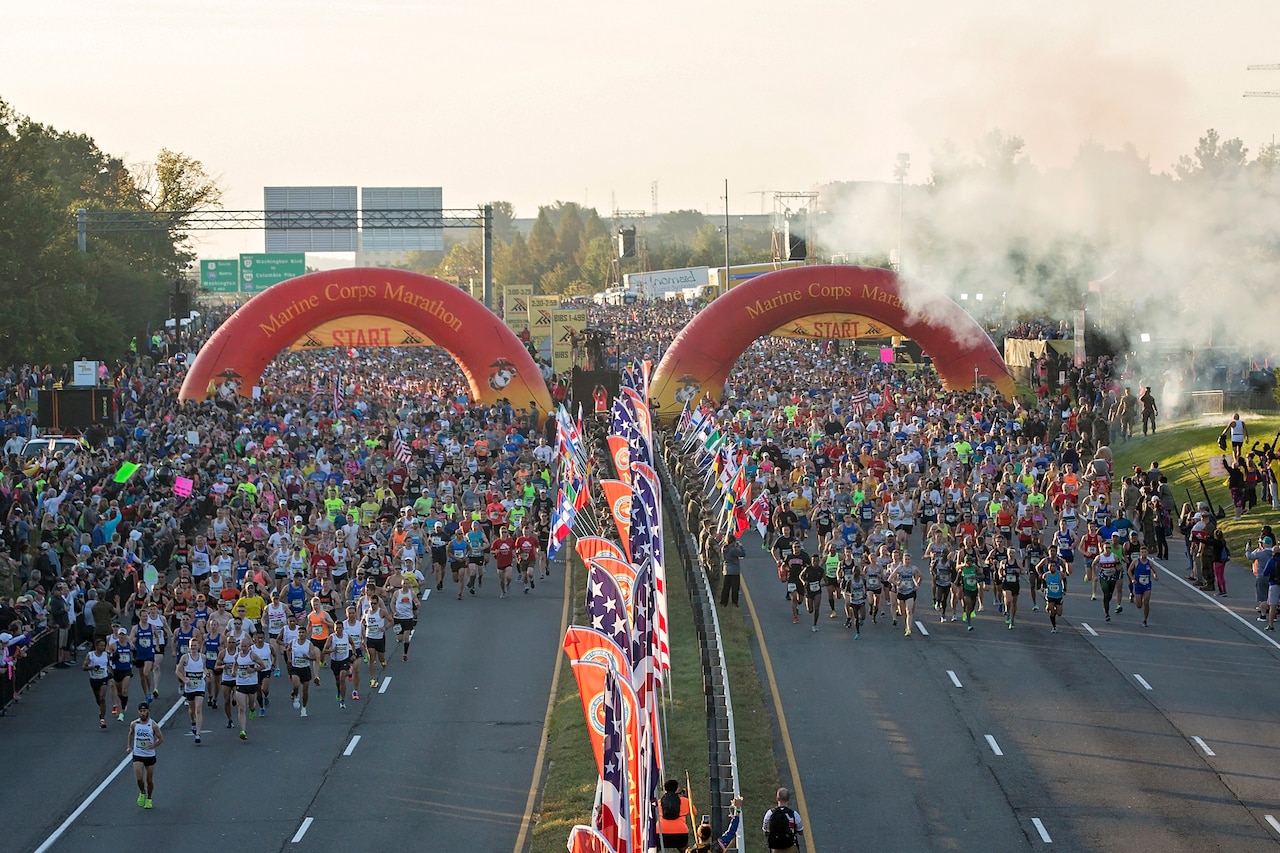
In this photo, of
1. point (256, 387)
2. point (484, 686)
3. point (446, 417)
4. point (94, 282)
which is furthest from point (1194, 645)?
point (94, 282)

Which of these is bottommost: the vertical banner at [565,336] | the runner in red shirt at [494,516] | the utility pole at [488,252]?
the runner in red shirt at [494,516]

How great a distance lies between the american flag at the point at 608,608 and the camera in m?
15.7

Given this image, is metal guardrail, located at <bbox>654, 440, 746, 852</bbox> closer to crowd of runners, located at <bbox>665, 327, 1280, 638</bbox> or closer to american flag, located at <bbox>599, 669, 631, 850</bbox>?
american flag, located at <bbox>599, 669, 631, 850</bbox>

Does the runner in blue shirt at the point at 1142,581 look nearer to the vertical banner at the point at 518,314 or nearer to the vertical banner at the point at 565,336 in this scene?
the vertical banner at the point at 565,336

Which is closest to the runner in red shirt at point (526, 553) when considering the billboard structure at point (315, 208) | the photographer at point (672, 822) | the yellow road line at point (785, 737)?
the yellow road line at point (785, 737)

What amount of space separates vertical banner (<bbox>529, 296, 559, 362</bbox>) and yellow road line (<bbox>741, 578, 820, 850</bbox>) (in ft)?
115

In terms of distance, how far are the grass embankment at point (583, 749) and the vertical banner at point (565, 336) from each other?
1247 inches

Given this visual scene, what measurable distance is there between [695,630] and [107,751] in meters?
8.92

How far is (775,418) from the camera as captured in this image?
1736 inches

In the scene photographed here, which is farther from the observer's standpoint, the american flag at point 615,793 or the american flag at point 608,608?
the american flag at point 608,608

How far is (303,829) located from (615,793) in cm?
556

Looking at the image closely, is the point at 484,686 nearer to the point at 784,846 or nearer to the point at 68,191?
the point at 784,846

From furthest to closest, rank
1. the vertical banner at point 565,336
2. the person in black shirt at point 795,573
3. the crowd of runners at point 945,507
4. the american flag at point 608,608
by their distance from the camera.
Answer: the vertical banner at point 565,336 < the person in black shirt at point 795,573 < the crowd of runners at point 945,507 < the american flag at point 608,608

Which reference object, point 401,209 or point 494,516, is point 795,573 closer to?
point 494,516
